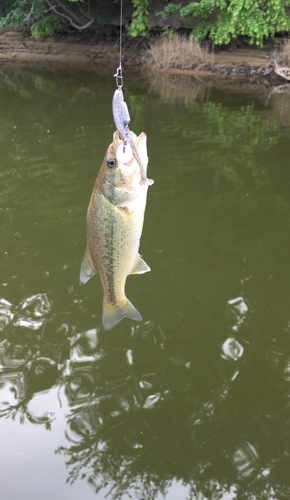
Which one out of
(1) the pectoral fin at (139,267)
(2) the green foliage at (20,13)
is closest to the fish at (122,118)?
(1) the pectoral fin at (139,267)

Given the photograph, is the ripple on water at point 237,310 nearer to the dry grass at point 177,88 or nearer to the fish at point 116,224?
the fish at point 116,224

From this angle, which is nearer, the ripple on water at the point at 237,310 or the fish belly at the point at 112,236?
the fish belly at the point at 112,236

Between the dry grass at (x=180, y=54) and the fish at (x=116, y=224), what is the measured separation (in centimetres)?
1649

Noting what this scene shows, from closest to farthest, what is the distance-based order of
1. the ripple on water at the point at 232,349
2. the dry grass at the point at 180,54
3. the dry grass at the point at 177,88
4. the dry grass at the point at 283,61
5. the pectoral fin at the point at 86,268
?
the pectoral fin at the point at 86,268
the ripple on water at the point at 232,349
the dry grass at the point at 177,88
the dry grass at the point at 283,61
the dry grass at the point at 180,54

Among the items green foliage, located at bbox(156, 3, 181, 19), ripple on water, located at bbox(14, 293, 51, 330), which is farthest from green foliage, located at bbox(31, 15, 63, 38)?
ripple on water, located at bbox(14, 293, 51, 330)

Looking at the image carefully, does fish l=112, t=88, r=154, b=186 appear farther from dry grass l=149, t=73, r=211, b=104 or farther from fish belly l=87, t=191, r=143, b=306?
dry grass l=149, t=73, r=211, b=104

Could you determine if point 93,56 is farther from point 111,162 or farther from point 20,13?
point 111,162

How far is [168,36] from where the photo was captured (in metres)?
18.3

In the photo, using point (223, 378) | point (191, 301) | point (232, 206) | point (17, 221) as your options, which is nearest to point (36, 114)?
point (17, 221)

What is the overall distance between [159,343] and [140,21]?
17.2m

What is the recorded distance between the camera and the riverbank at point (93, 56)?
16500 millimetres

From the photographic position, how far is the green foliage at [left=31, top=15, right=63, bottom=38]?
20.6m

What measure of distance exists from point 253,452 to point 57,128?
346 inches

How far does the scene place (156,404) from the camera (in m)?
3.62
